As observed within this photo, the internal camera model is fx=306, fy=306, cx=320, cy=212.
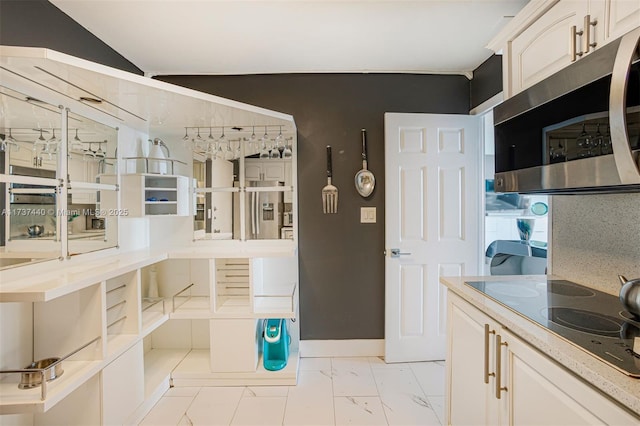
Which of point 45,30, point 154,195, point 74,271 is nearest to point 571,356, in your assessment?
point 74,271

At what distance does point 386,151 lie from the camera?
2418 mm

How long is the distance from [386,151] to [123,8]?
1.88 metres

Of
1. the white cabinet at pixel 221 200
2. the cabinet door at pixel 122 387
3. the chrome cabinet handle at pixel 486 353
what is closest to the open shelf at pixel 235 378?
the cabinet door at pixel 122 387

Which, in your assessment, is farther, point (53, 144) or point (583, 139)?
point (53, 144)

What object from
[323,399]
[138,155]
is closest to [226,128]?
[138,155]

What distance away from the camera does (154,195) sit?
89.3 inches

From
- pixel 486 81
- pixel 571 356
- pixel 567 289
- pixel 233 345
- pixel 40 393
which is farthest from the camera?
pixel 486 81

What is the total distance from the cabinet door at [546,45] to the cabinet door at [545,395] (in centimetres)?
111

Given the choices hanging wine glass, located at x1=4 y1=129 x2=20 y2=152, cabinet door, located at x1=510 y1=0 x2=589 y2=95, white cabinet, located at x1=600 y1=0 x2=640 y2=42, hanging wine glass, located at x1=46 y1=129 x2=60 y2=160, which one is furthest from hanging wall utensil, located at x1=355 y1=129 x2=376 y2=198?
hanging wine glass, located at x1=4 y1=129 x2=20 y2=152

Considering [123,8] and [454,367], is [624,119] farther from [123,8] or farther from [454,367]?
[123,8]

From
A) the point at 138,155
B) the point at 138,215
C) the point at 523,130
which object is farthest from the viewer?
the point at 138,155

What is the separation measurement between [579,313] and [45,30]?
2.76 metres

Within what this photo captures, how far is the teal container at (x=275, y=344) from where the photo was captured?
2.21 m

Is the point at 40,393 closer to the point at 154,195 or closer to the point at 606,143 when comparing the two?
the point at 154,195
